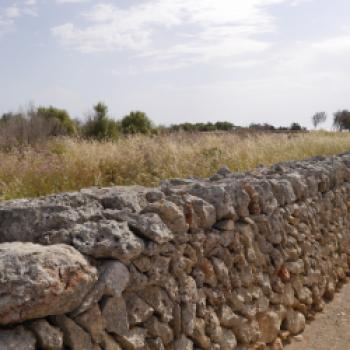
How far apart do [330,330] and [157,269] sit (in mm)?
3209

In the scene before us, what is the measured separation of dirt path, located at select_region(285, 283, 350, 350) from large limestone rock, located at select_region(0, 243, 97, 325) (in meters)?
3.17

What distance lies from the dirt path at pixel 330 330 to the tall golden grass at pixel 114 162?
2.88 metres

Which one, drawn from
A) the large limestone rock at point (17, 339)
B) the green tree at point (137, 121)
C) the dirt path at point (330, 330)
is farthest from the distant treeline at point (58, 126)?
the large limestone rock at point (17, 339)

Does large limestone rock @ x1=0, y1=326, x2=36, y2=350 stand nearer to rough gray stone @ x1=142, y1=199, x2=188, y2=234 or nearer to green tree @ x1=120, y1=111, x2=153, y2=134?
rough gray stone @ x1=142, y1=199, x2=188, y2=234

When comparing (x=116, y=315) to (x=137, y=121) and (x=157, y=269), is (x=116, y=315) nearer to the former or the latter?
(x=157, y=269)

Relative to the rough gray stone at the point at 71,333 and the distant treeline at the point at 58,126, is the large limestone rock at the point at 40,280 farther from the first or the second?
the distant treeline at the point at 58,126

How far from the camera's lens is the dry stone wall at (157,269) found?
2.61 metres

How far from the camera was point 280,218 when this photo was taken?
577 cm

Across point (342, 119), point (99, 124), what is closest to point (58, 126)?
point (99, 124)

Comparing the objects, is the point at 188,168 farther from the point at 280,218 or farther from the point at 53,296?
the point at 53,296

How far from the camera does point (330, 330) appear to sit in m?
5.97

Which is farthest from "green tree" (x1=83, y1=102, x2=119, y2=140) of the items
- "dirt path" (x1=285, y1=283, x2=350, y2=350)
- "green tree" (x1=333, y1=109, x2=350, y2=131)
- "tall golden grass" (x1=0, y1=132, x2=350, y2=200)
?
"green tree" (x1=333, y1=109, x2=350, y2=131)

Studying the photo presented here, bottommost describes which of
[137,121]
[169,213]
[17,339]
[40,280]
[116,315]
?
[116,315]

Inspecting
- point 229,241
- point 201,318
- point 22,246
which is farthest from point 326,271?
point 22,246
